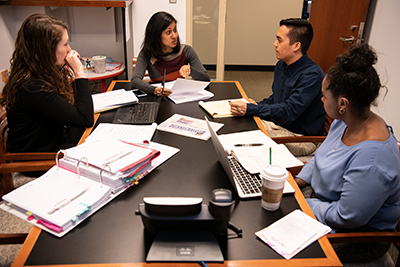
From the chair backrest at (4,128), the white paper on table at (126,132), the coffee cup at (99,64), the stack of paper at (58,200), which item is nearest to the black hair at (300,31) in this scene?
the white paper on table at (126,132)

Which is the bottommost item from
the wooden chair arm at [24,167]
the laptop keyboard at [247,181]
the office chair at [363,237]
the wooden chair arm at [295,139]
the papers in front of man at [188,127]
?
the office chair at [363,237]

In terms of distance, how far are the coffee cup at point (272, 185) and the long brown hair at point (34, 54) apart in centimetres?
117

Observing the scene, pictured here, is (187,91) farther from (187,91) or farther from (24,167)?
(24,167)

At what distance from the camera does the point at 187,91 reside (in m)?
→ 2.20

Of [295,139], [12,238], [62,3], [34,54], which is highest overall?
[62,3]

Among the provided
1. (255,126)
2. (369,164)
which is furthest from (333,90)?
(255,126)

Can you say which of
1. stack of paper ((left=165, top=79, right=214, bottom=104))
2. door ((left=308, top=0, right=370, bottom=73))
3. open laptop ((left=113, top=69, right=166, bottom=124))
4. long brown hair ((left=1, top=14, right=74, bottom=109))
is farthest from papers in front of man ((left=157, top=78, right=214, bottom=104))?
door ((left=308, top=0, right=370, bottom=73))

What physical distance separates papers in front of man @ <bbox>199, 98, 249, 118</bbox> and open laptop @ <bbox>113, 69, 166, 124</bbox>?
1.02ft

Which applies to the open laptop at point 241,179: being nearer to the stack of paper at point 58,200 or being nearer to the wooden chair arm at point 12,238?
the stack of paper at point 58,200

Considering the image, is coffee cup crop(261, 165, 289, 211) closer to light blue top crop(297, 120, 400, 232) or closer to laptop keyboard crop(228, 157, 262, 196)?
laptop keyboard crop(228, 157, 262, 196)

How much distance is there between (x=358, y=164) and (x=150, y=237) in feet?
2.46

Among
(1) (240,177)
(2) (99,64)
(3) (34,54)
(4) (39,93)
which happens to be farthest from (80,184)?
(2) (99,64)

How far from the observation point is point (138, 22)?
3621 millimetres

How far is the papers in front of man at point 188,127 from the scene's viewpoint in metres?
1.59
